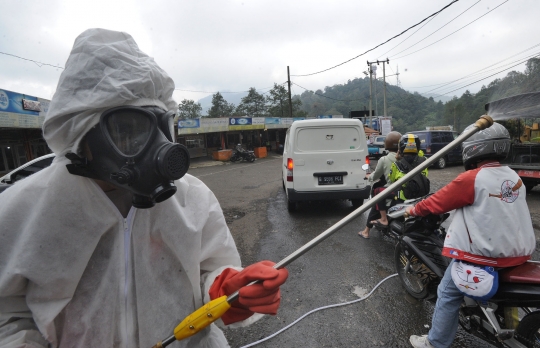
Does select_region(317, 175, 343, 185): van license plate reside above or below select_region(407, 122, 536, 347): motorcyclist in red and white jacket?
below

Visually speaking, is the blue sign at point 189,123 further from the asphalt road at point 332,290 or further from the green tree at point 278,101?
the green tree at point 278,101

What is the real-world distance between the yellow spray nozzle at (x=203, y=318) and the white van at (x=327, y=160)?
4989mm

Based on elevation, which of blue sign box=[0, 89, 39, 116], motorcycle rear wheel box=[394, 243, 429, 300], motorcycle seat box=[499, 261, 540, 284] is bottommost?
motorcycle rear wheel box=[394, 243, 429, 300]

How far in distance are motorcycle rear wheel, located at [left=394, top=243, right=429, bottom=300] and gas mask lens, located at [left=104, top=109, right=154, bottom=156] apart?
284cm

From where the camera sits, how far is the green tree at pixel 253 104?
156 feet

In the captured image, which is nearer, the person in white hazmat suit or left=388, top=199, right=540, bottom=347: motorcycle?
the person in white hazmat suit

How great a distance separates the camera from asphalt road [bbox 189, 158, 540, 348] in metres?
2.58

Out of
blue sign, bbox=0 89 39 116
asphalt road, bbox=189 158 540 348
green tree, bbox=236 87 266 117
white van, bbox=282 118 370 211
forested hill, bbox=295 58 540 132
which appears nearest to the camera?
asphalt road, bbox=189 158 540 348

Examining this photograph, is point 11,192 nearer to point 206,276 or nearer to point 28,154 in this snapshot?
point 206,276

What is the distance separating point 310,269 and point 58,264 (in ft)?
10.8

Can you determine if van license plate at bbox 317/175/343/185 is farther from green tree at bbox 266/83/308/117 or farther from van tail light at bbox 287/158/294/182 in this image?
green tree at bbox 266/83/308/117

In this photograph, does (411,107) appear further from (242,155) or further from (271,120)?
(242,155)

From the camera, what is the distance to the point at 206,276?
130cm

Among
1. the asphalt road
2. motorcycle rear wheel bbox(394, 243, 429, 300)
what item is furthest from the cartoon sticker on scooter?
the asphalt road
